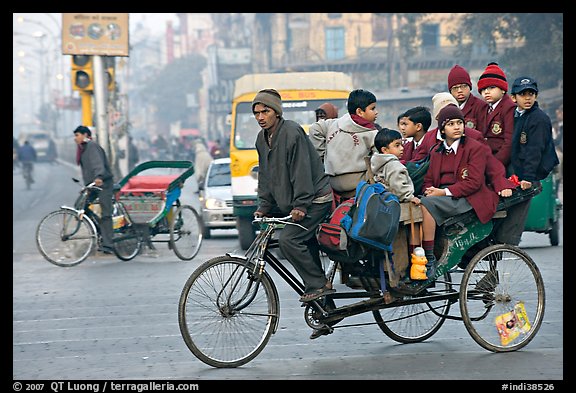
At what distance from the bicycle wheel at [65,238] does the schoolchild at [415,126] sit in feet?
23.2

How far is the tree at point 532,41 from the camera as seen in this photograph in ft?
121

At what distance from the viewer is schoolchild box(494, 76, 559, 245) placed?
7684mm

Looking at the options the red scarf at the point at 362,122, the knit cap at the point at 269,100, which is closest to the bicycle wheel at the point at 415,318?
the red scarf at the point at 362,122

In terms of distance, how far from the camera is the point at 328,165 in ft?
24.5

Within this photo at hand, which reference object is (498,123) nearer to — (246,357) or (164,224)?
(246,357)

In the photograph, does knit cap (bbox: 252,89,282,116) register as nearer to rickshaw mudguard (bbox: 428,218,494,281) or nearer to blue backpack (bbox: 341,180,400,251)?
blue backpack (bbox: 341,180,400,251)

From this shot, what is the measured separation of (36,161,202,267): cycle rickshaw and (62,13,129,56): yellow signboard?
8.68 feet

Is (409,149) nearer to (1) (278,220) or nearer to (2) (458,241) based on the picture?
(2) (458,241)

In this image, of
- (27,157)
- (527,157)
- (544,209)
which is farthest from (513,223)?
(27,157)

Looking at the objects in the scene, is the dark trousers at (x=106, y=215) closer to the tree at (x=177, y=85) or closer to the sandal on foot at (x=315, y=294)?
the sandal on foot at (x=315, y=294)

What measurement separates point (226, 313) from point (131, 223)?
27.6ft

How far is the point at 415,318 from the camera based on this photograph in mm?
7730
